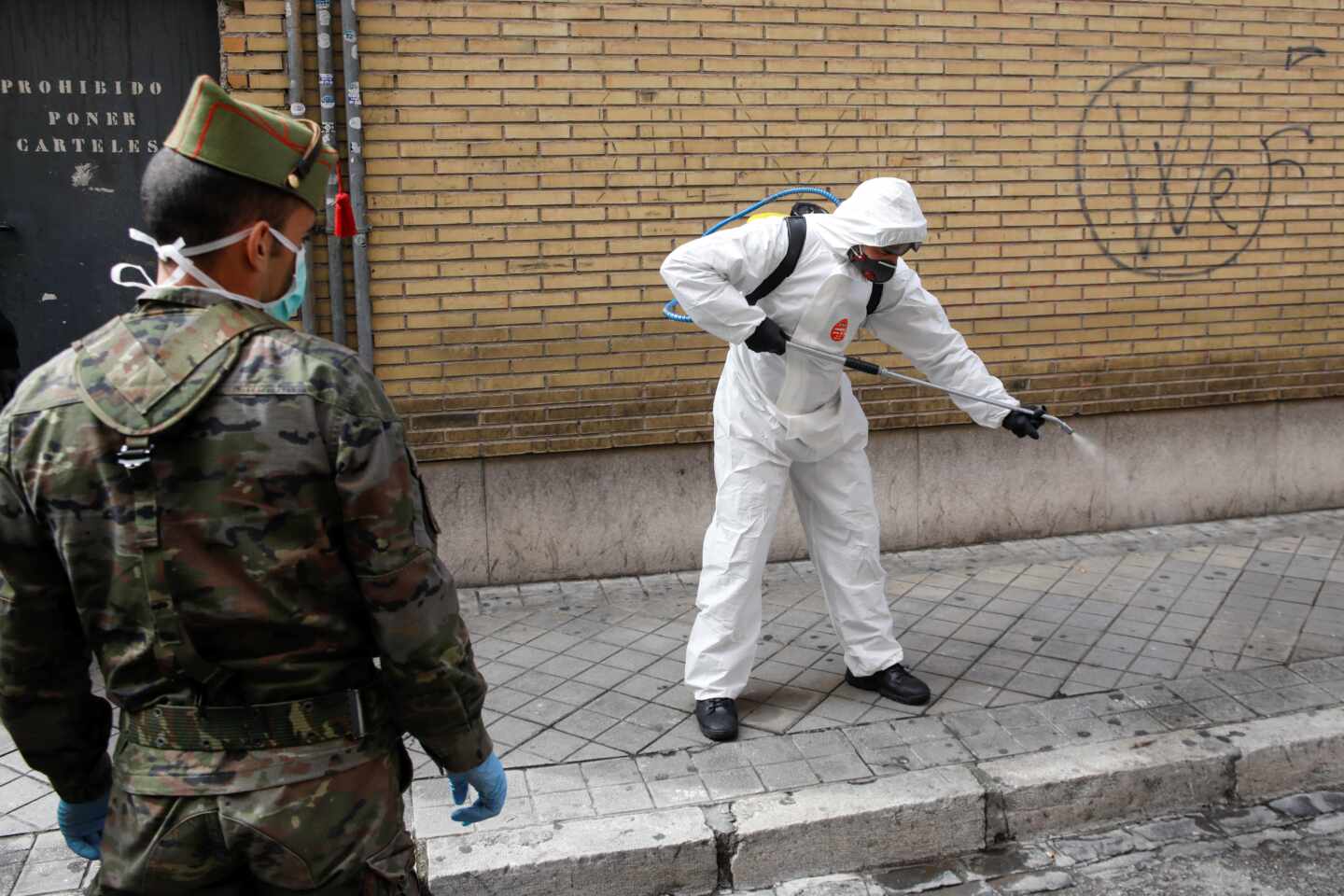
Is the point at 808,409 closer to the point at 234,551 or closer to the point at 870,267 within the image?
the point at 870,267

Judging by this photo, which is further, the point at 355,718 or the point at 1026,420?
the point at 1026,420

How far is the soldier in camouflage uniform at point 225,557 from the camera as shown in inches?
66.8

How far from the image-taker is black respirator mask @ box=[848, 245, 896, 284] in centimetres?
395

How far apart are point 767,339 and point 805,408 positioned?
38 centimetres

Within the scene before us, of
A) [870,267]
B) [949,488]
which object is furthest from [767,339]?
[949,488]

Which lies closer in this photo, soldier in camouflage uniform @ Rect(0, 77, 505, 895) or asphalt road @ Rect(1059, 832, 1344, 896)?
soldier in camouflage uniform @ Rect(0, 77, 505, 895)

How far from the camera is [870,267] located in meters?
3.97

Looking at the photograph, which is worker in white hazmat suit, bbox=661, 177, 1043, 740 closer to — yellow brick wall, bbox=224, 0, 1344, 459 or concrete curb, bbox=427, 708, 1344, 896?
concrete curb, bbox=427, 708, 1344, 896

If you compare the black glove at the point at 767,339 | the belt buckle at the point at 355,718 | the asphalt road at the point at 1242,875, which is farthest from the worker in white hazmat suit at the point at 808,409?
the belt buckle at the point at 355,718

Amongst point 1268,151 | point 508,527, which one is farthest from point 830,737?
point 1268,151

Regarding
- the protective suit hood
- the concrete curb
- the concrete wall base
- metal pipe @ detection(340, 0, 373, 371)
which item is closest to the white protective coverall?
the protective suit hood

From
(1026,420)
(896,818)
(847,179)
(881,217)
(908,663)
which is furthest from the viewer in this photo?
(847,179)

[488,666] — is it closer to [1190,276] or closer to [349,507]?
[349,507]

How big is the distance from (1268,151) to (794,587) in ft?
12.5
